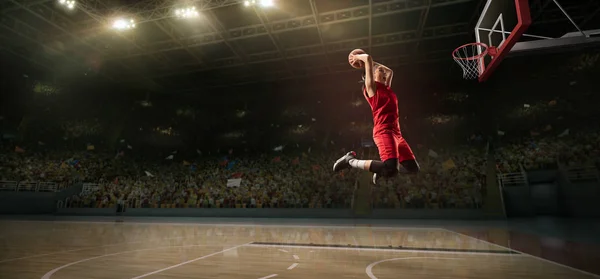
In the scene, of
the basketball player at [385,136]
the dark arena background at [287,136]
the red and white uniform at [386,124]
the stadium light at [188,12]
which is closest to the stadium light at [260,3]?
the dark arena background at [287,136]

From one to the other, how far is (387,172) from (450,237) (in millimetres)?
6075

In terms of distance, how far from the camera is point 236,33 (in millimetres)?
14883

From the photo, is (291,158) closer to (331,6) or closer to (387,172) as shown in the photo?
(331,6)

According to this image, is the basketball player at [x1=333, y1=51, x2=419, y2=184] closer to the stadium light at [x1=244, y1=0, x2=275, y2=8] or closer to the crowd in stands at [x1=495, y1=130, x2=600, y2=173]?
the stadium light at [x1=244, y1=0, x2=275, y2=8]

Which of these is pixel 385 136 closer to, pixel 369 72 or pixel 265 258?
pixel 369 72

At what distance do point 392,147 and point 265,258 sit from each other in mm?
3394

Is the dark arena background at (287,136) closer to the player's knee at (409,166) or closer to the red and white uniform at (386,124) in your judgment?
the player's knee at (409,166)

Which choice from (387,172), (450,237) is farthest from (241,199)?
(387,172)

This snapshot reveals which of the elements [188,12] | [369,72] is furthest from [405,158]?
[188,12]

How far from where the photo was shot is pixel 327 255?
5.80m

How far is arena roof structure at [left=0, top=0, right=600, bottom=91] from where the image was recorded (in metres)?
12.5

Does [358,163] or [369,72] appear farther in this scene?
[358,163]

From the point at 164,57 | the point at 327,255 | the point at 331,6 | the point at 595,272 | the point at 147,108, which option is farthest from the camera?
the point at 147,108

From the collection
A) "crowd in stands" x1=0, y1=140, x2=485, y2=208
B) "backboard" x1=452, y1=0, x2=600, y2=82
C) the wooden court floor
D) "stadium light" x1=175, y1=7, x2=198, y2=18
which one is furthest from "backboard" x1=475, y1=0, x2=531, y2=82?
"stadium light" x1=175, y1=7, x2=198, y2=18
